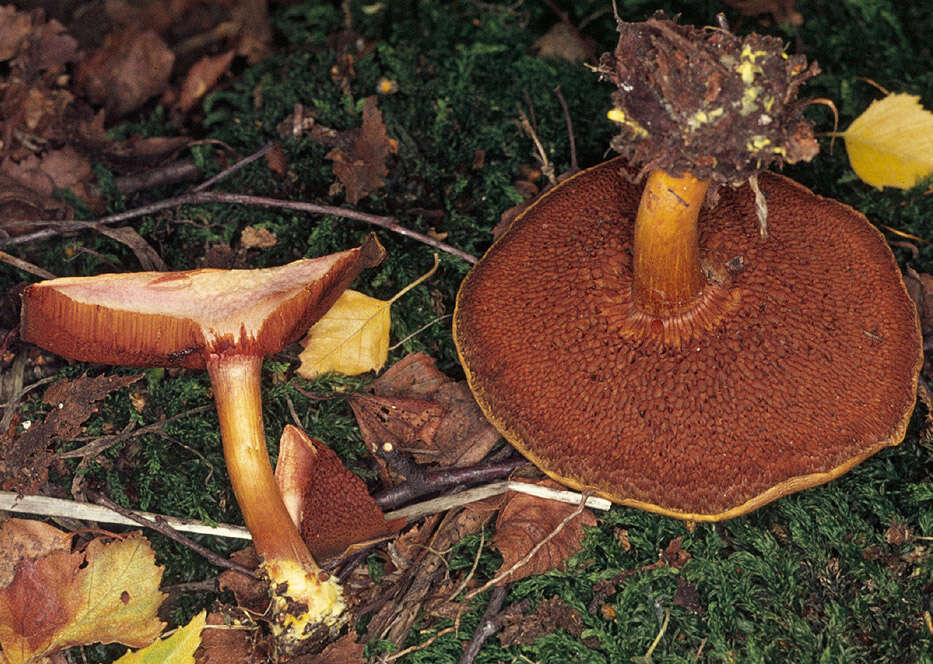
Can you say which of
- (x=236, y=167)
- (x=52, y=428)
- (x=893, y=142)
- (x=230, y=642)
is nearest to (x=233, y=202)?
(x=236, y=167)

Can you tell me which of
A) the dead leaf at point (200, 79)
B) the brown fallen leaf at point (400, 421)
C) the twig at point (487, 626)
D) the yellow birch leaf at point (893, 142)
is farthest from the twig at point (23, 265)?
the yellow birch leaf at point (893, 142)

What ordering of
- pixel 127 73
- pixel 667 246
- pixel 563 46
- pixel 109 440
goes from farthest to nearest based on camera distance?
pixel 127 73 → pixel 563 46 → pixel 109 440 → pixel 667 246

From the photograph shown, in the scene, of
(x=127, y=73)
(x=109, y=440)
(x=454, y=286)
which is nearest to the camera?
(x=109, y=440)

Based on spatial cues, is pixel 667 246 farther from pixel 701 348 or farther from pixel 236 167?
pixel 236 167

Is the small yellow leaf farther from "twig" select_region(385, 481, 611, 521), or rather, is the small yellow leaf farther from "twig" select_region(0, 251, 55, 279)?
"twig" select_region(0, 251, 55, 279)

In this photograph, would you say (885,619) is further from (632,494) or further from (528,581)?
(528,581)

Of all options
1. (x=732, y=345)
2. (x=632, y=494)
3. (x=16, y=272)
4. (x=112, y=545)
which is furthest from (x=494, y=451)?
(x=16, y=272)
